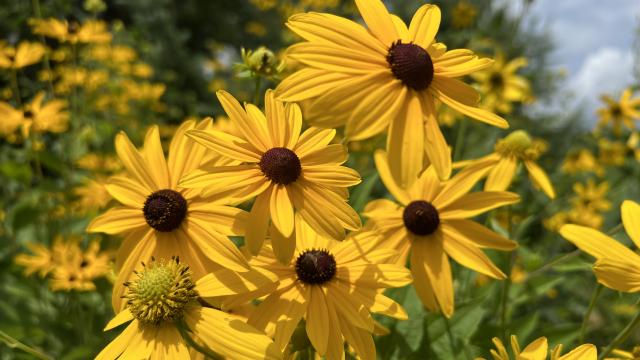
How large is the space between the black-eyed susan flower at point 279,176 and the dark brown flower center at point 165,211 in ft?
0.44

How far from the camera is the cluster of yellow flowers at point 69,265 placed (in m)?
1.95

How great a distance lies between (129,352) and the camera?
89cm

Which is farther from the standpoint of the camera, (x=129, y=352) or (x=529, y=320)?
(x=529, y=320)

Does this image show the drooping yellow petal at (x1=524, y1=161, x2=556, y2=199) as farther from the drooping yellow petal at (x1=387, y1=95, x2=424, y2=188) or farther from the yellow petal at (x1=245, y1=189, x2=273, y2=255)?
the yellow petal at (x1=245, y1=189, x2=273, y2=255)

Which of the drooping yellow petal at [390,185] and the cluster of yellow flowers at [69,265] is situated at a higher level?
the cluster of yellow flowers at [69,265]

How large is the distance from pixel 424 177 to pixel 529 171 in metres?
0.52

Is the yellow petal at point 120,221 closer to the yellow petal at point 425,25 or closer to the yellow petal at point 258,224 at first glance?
the yellow petal at point 258,224

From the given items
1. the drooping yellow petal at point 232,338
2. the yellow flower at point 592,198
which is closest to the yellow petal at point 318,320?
the drooping yellow petal at point 232,338

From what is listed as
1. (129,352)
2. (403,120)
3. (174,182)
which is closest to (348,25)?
(403,120)

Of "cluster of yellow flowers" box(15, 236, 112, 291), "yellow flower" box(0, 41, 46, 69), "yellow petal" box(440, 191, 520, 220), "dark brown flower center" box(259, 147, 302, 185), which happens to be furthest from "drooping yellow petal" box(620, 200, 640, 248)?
"yellow flower" box(0, 41, 46, 69)

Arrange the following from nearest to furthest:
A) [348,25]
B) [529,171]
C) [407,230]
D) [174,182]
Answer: [348,25] → [174,182] → [407,230] → [529,171]

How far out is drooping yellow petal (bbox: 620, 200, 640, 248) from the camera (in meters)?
1.00

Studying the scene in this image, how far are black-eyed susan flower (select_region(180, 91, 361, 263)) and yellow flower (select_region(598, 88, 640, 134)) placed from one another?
3.50m

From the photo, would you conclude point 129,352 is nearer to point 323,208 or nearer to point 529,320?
point 323,208
